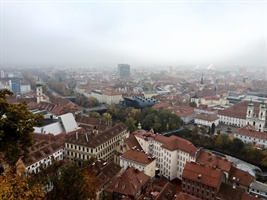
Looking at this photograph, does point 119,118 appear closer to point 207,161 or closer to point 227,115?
point 227,115

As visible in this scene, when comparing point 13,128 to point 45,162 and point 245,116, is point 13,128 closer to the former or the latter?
point 45,162

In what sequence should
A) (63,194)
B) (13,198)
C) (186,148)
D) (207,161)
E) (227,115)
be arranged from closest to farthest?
(13,198)
(63,194)
(207,161)
(186,148)
(227,115)

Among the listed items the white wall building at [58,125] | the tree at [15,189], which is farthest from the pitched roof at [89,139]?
the tree at [15,189]

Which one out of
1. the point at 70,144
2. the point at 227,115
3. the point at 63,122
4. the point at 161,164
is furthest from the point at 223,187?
the point at 227,115

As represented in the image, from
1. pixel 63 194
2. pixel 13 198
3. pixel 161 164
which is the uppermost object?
pixel 13 198

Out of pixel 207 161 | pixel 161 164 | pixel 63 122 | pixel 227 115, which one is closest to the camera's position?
pixel 207 161

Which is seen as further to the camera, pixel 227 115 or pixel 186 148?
pixel 227 115
